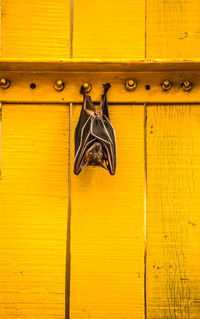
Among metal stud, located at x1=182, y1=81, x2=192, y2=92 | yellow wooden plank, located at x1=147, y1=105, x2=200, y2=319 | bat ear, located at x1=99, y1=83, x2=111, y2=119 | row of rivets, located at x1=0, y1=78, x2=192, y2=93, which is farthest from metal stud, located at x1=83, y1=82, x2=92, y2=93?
metal stud, located at x1=182, y1=81, x2=192, y2=92

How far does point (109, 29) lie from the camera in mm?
2053

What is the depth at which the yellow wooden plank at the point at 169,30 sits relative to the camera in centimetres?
206

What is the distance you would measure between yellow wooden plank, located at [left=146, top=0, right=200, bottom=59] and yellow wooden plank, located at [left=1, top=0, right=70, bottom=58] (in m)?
0.58

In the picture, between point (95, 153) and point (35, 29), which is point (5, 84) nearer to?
point (35, 29)

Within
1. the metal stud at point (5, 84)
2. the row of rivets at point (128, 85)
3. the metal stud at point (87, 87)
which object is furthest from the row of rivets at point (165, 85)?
the metal stud at point (5, 84)

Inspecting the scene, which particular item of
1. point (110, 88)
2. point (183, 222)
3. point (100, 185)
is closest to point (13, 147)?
point (100, 185)

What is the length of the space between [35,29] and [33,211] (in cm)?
127

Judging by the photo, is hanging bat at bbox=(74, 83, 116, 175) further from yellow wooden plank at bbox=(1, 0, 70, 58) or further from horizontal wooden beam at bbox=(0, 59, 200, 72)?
yellow wooden plank at bbox=(1, 0, 70, 58)

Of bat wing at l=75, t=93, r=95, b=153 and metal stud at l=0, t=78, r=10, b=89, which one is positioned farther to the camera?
metal stud at l=0, t=78, r=10, b=89

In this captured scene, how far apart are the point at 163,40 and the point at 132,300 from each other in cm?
181

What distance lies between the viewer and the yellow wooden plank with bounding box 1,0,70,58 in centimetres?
205

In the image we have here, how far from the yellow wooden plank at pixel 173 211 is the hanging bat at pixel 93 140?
388mm

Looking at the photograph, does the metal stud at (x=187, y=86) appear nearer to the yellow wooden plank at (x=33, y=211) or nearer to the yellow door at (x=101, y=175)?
the yellow door at (x=101, y=175)

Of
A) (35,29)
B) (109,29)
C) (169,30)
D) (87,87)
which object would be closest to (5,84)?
(35,29)
